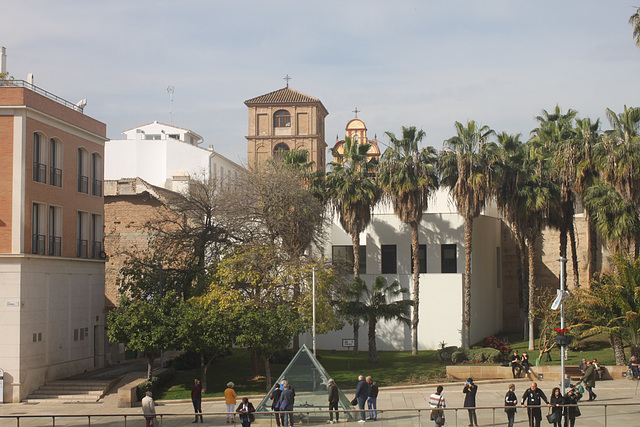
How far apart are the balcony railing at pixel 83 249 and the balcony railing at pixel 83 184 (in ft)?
8.33

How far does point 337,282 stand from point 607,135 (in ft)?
53.1

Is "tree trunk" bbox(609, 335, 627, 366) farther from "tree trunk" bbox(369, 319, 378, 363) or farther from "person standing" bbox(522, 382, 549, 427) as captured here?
"person standing" bbox(522, 382, 549, 427)

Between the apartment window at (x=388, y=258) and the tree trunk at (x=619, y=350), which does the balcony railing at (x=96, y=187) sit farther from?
the tree trunk at (x=619, y=350)

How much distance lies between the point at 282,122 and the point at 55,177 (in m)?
52.8

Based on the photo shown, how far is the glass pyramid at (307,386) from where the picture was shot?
2295 centimetres

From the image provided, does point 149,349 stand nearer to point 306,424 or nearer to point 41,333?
point 41,333

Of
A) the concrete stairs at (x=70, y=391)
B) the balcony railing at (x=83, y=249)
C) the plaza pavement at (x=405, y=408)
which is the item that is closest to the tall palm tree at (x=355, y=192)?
the plaza pavement at (x=405, y=408)

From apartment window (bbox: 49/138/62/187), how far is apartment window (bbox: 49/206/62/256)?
1.26 m

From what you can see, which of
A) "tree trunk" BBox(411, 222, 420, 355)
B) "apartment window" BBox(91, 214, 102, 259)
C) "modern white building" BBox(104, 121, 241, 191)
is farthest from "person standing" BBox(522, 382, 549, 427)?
"modern white building" BBox(104, 121, 241, 191)

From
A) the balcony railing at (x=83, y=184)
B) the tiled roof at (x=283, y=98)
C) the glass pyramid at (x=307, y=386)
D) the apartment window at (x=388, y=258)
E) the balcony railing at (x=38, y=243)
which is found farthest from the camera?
the tiled roof at (x=283, y=98)

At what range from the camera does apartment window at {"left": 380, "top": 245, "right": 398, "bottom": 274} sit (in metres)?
44.6

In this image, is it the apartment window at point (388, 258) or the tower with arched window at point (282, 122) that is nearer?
the apartment window at point (388, 258)

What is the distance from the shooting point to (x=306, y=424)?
20422mm

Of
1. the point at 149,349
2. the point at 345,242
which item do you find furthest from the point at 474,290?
the point at 149,349
